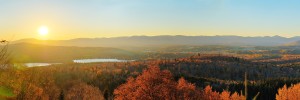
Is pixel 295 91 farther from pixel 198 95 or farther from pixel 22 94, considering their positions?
pixel 22 94

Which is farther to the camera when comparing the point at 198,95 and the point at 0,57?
the point at 198,95

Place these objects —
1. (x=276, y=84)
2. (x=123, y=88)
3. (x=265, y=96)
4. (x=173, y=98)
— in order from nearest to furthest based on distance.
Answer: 1. (x=173, y=98)
2. (x=123, y=88)
3. (x=265, y=96)
4. (x=276, y=84)

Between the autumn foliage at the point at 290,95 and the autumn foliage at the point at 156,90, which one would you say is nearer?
the autumn foliage at the point at 156,90

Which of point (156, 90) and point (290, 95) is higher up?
point (156, 90)

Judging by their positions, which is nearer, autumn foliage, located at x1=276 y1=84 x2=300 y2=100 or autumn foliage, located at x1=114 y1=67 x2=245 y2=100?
autumn foliage, located at x1=114 y1=67 x2=245 y2=100

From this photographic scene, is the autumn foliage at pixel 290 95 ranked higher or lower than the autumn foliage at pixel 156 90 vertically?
lower

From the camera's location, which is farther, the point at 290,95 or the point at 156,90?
the point at 290,95

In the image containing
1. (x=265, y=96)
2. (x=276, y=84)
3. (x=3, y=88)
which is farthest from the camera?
(x=276, y=84)

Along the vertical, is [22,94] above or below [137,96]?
above

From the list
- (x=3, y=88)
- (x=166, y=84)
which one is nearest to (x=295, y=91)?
(x=166, y=84)

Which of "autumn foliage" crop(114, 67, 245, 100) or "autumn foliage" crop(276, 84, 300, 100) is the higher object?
"autumn foliage" crop(114, 67, 245, 100)

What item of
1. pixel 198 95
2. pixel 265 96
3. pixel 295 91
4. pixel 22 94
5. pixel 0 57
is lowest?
pixel 265 96
